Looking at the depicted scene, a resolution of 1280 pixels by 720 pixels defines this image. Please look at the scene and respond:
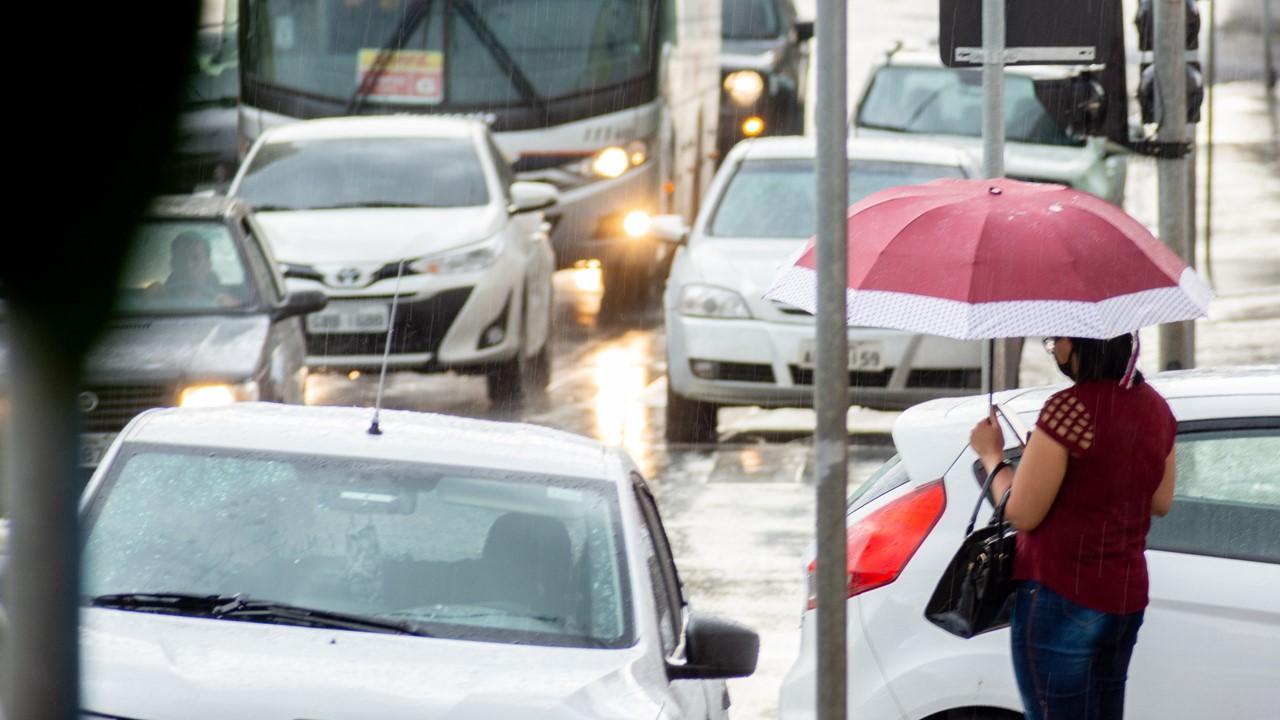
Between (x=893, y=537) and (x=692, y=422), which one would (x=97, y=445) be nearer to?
(x=692, y=422)

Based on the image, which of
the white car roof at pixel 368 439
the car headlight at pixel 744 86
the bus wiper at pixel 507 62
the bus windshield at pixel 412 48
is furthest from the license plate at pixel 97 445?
the car headlight at pixel 744 86

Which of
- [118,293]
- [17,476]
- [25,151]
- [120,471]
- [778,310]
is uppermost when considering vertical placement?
[25,151]

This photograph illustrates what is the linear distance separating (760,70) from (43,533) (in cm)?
2334

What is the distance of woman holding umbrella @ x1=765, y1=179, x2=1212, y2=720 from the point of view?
4.36 m

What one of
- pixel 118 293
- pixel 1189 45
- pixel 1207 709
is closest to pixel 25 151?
pixel 118 293

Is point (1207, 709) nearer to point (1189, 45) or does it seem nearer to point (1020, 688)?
point (1020, 688)

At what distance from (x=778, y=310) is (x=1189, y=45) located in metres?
2.57

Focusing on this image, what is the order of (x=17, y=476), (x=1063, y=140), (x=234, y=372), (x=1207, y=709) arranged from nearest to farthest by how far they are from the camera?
(x=17, y=476) < (x=1207, y=709) < (x=234, y=372) < (x=1063, y=140)

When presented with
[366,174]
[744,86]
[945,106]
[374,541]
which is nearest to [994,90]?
[374,541]

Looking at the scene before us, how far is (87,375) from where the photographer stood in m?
1.86

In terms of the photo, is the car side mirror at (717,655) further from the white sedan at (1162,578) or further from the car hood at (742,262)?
the car hood at (742,262)

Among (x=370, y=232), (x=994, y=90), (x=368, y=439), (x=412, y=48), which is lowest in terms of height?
(x=370, y=232)

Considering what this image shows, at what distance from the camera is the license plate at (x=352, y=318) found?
1288cm

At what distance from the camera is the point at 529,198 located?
1380 centimetres
